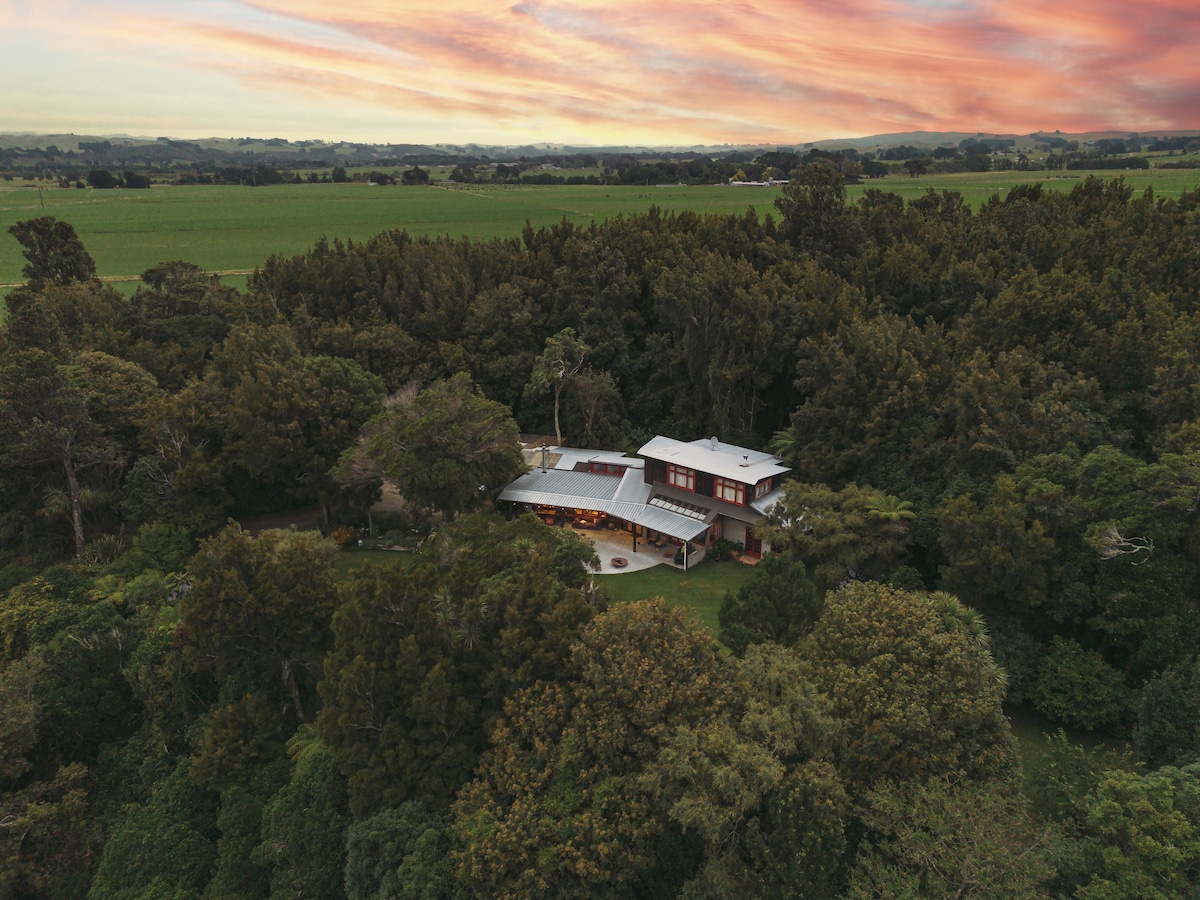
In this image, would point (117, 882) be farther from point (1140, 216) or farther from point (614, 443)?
point (1140, 216)

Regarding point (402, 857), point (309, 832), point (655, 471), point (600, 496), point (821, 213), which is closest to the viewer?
point (402, 857)

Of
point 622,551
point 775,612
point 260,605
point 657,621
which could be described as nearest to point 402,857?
point 657,621

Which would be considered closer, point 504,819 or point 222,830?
point 504,819

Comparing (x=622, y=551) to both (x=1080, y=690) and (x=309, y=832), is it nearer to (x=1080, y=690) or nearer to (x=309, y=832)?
(x=309, y=832)

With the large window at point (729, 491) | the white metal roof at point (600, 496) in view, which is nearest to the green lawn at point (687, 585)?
the white metal roof at point (600, 496)

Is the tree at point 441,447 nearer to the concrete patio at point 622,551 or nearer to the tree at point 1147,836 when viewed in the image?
the concrete patio at point 622,551

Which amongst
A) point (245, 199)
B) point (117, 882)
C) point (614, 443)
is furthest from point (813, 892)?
point (245, 199)
